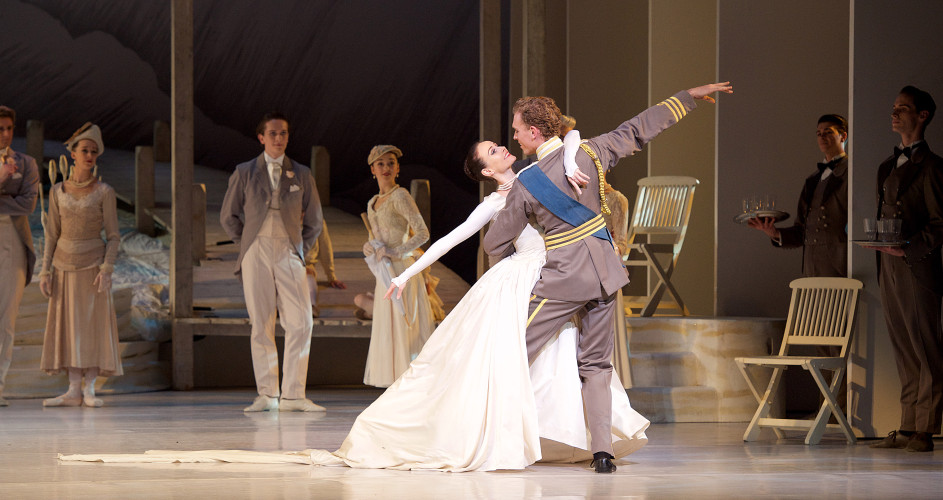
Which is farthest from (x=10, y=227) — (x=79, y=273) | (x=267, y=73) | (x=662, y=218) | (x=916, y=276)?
(x=267, y=73)

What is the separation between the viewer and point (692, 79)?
946 cm

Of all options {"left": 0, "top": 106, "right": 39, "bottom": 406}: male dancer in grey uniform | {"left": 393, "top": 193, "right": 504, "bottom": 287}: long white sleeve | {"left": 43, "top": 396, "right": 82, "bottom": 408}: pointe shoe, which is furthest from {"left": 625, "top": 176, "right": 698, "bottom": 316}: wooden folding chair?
{"left": 0, "top": 106, "right": 39, "bottom": 406}: male dancer in grey uniform

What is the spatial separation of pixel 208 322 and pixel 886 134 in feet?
16.8

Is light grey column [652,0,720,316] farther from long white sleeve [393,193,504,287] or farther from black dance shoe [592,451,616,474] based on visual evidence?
black dance shoe [592,451,616,474]

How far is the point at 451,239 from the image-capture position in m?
4.70

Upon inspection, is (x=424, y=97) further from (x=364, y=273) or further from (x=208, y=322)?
(x=208, y=322)

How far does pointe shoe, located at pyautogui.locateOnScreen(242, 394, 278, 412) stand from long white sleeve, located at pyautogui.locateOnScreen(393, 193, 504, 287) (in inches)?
108

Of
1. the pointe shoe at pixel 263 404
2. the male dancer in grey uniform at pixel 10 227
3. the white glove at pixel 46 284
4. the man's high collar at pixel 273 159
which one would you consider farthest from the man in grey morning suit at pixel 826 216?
the male dancer in grey uniform at pixel 10 227

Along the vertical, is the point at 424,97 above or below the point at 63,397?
above

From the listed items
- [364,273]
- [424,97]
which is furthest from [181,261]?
[424,97]

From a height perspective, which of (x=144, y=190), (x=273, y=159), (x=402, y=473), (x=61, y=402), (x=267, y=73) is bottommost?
(x=61, y=402)

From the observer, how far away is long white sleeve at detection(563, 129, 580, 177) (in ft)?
14.5

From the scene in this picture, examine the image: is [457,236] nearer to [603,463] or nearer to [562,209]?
[562,209]

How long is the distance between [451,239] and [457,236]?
0.10 ft
